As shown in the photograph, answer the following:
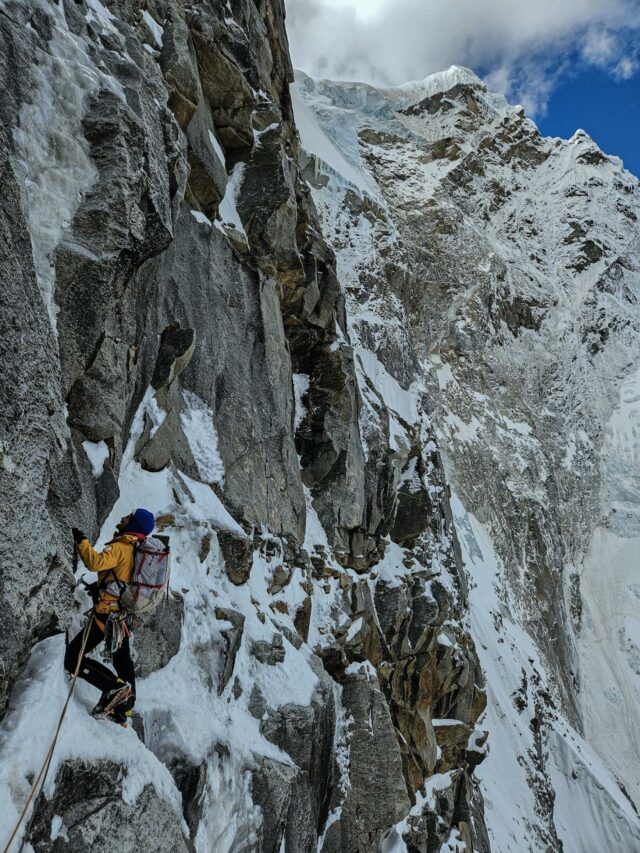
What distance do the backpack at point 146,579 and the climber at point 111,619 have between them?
0.06 meters

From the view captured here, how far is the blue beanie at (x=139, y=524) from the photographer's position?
18.1 feet

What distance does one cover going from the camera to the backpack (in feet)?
17.4

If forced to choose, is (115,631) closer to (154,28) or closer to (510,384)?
(154,28)

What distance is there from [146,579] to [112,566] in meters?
0.33

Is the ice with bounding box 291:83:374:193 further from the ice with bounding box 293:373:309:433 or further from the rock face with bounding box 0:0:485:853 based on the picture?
the ice with bounding box 293:373:309:433

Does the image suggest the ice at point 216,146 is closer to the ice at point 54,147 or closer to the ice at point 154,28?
the ice at point 154,28

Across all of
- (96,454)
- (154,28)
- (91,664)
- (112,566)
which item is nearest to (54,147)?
(96,454)

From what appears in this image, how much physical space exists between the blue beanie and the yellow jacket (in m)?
0.08

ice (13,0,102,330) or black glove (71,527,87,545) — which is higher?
ice (13,0,102,330)

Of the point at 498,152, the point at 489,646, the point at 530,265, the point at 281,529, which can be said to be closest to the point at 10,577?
the point at 281,529

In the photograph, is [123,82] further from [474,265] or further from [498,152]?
[498,152]

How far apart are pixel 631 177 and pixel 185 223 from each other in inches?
3524

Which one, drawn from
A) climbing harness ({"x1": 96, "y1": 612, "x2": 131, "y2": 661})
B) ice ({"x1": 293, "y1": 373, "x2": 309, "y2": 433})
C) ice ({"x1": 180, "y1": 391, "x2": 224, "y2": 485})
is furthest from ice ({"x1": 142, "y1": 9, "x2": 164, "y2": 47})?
climbing harness ({"x1": 96, "y1": 612, "x2": 131, "y2": 661})

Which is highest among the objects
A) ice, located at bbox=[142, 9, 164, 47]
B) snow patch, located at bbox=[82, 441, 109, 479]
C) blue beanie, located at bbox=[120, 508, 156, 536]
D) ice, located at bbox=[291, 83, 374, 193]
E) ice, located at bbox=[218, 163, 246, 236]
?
ice, located at bbox=[291, 83, 374, 193]
